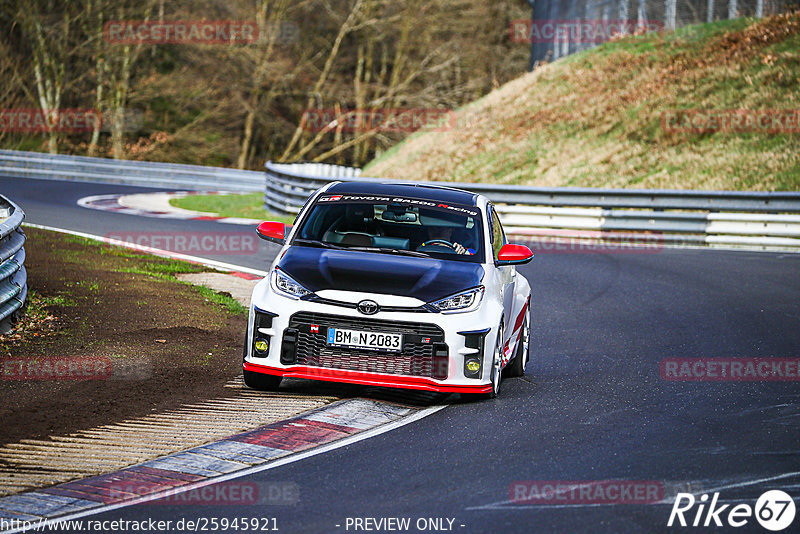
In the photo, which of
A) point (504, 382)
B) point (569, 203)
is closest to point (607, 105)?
point (569, 203)

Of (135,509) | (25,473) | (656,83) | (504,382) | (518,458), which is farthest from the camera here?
(656,83)

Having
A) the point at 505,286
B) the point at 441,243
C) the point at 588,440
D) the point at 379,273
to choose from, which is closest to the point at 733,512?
the point at 588,440

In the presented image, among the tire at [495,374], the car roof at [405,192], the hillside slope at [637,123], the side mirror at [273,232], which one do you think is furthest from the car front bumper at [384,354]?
the hillside slope at [637,123]

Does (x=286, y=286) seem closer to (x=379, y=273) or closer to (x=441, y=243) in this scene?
(x=379, y=273)

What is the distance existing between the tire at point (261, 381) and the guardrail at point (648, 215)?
13581mm

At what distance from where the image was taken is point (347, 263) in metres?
8.29

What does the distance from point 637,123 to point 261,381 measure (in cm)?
2636

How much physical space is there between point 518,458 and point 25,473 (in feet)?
9.12

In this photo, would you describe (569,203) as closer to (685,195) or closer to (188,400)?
(685,195)

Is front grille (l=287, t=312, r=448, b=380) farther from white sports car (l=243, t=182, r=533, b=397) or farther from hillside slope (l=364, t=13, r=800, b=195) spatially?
hillside slope (l=364, t=13, r=800, b=195)

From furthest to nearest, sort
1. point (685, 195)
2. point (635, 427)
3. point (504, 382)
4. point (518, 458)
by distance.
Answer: point (685, 195) → point (504, 382) → point (635, 427) → point (518, 458)

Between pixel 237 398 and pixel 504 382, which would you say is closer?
pixel 237 398

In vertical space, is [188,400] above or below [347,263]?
Answer: below

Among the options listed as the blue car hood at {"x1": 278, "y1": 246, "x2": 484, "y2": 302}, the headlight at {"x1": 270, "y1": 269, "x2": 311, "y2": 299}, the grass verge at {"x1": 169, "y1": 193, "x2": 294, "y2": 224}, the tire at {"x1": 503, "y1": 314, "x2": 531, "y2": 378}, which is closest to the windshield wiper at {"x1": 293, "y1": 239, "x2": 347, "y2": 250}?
the blue car hood at {"x1": 278, "y1": 246, "x2": 484, "y2": 302}
